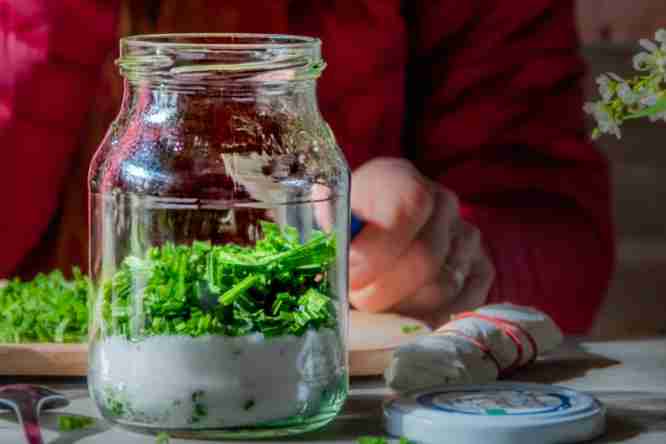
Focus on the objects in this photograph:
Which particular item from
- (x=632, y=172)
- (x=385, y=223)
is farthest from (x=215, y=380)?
(x=632, y=172)

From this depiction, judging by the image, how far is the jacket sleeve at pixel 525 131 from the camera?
1335 mm

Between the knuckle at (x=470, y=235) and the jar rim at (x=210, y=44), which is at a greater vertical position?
the jar rim at (x=210, y=44)

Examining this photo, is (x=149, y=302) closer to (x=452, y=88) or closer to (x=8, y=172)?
(x=8, y=172)

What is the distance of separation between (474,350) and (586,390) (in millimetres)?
77

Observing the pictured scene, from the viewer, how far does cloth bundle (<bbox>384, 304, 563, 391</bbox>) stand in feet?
2.40

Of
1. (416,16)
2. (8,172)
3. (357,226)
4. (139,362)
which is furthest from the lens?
(416,16)

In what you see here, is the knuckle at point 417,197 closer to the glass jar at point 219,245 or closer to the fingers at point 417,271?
the fingers at point 417,271

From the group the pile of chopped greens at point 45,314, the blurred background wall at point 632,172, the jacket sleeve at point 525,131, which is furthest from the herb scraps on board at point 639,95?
the blurred background wall at point 632,172

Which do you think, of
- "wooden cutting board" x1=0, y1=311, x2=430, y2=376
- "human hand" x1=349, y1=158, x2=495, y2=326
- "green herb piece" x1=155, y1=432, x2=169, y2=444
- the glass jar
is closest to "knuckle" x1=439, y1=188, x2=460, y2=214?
"human hand" x1=349, y1=158, x2=495, y2=326

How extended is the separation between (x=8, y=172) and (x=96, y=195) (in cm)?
63

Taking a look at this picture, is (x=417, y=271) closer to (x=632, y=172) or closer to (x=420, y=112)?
(x=420, y=112)

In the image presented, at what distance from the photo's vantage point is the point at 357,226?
0.98 m

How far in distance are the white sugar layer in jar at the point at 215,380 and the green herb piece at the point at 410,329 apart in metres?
0.26

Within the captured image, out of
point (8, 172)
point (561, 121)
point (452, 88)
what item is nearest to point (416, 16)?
point (452, 88)
